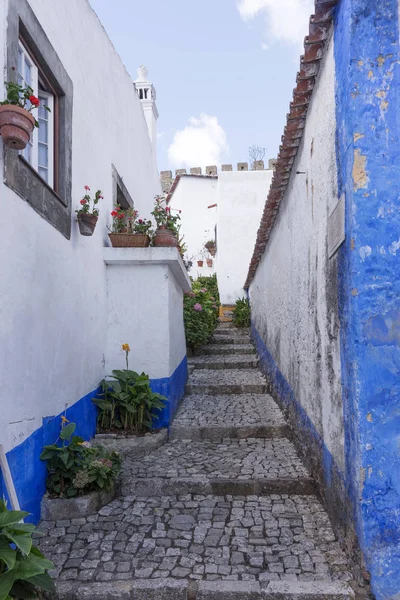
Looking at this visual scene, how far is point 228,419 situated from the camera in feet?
18.6

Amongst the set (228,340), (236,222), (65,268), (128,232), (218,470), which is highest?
(236,222)

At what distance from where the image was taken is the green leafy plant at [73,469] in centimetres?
345

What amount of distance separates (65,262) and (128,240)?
4.68 feet

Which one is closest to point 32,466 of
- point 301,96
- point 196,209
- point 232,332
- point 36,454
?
point 36,454

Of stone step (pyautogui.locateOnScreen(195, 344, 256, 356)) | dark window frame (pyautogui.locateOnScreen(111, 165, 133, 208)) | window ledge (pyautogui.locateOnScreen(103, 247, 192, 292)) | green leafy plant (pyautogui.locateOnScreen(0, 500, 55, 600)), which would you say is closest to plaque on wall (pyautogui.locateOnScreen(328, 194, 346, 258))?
green leafy plant (pyautogui.locateOnScreen(0, 500, 55, 600))

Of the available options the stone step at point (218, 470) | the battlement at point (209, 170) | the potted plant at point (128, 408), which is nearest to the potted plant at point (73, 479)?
the stone step at point (218, 470)

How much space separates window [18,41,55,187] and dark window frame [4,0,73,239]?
5 centimetres

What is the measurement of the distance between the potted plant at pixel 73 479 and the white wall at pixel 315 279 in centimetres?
173

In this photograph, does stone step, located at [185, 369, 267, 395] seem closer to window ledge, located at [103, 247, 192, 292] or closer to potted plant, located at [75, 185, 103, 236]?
Answer: window ledge, located at [103, 247, 192, 292]

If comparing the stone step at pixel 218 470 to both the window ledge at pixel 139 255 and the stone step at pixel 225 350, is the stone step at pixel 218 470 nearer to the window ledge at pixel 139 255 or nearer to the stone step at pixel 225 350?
the window ledge at pixel 139 255

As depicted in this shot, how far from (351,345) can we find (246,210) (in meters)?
13.5

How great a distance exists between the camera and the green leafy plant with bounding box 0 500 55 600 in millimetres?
2145

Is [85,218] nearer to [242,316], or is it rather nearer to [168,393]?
[168,393]

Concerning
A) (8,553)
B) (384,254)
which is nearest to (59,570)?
(8,553)
